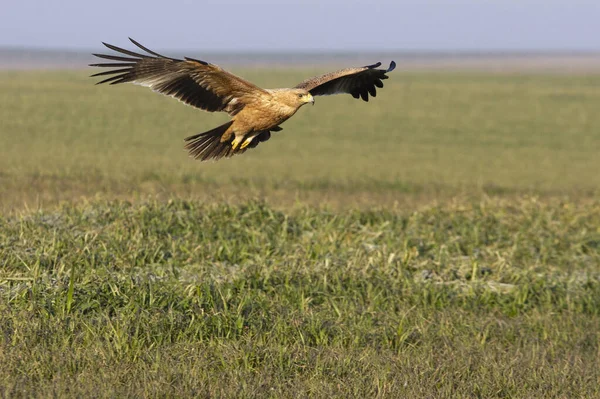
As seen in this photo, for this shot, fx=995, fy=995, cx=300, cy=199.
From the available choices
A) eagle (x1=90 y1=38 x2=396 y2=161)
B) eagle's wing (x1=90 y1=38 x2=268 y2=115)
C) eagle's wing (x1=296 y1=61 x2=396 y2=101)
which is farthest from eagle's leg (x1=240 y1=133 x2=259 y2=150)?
eagle's wing (x1=296 y1=61 x2=396 y2=101)

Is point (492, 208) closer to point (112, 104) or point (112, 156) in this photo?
point (112, 156)

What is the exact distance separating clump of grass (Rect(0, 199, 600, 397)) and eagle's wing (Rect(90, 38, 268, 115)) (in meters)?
1.30

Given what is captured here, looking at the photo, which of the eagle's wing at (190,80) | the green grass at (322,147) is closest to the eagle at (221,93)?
the eagle's wing at (190,80)

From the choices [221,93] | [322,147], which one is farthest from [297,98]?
[322,147]

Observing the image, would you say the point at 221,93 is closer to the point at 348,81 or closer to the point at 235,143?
the point at 235,143

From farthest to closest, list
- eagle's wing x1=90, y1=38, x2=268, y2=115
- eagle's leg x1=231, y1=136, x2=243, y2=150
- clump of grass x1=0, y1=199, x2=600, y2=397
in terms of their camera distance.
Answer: eagle's leg x1=231, y1=136, x2=243, y2=150 < eagle's wing x1=90, y1=38, x2=268, y2=115 < clump of grass x1=0, y1=199, x2=600, y2=397

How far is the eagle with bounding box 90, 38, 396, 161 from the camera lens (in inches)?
271

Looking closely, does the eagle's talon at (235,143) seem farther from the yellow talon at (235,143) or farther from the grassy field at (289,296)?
the grassy field at (289,296)

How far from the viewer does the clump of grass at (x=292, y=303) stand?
5.50 meters

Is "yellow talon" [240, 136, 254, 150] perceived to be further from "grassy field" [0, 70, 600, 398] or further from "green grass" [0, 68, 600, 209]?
"green grass" [0, 68, 600, 209]

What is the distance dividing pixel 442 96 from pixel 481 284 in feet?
111

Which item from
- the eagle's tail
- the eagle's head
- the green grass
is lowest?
the green grass

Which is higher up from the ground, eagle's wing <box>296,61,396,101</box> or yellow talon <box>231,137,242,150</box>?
eagle's wing <box>296,61,396,101</box>

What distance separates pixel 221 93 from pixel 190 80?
0.24 m
